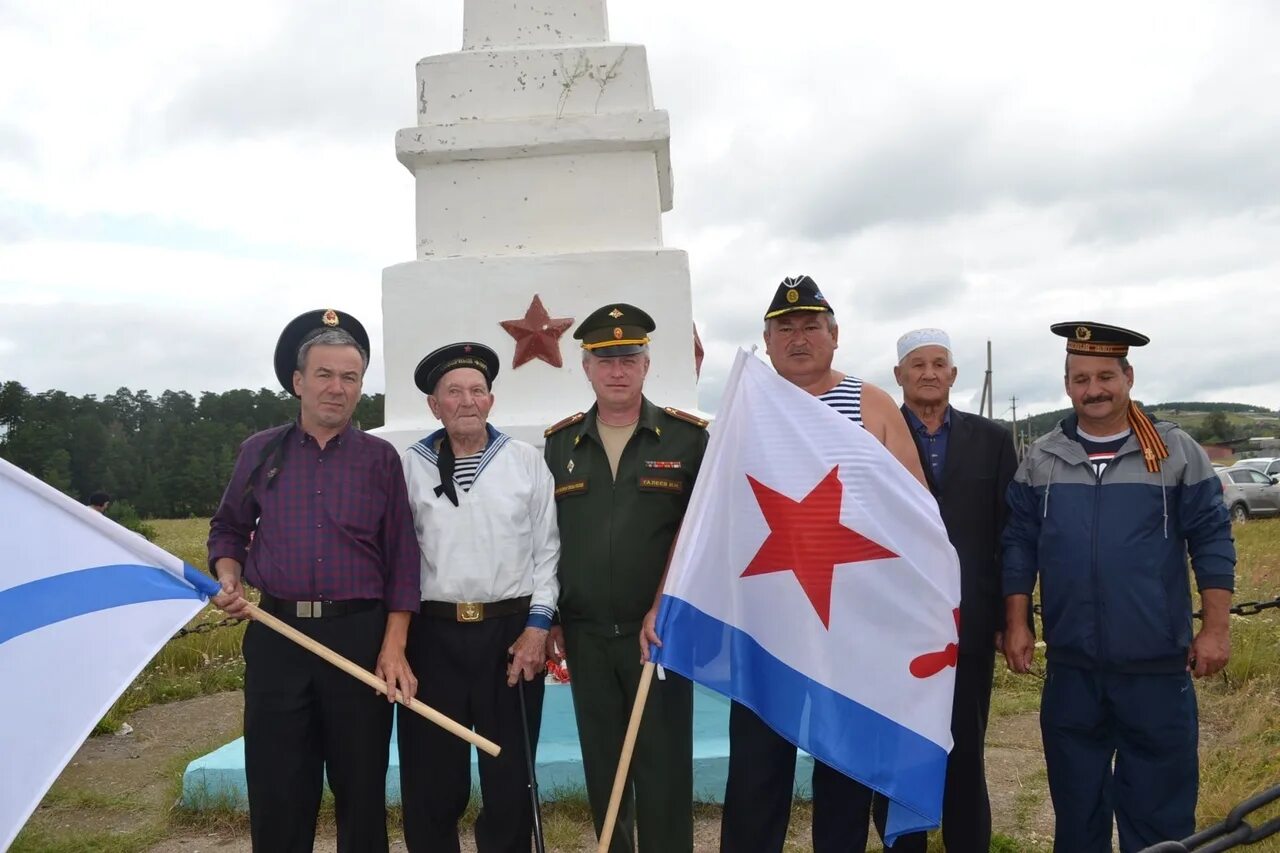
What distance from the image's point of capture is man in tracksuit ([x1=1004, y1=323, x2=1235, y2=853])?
3.10 m

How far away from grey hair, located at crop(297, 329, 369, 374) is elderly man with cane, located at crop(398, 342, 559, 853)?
0.29m

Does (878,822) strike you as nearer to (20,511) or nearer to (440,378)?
(440,378)

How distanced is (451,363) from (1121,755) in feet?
8.52

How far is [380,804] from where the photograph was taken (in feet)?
10.6

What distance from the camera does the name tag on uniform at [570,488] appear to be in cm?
333

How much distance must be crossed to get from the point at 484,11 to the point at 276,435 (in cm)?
336

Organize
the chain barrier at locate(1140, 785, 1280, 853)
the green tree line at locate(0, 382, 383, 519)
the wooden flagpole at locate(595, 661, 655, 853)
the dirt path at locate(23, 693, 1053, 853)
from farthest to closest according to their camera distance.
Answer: the green tree line at locate(0, 382, 383, 519) → the dirt path at locate(23, 693, 1053, 853) → the wooden flagpole at locate(595, 661, 655, 853) → the chain barrier at locate(1140, 785, 1280, 853)

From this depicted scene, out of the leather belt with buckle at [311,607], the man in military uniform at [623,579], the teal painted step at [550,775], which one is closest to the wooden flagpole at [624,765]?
the man in military uniform at [623,579]

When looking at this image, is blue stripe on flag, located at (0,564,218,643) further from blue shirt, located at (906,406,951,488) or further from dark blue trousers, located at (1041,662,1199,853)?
dark blue trousers, located at (1041,662,1199,853)

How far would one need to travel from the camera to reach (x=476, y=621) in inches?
127

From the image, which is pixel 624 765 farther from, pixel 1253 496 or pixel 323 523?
pixel 1253 496

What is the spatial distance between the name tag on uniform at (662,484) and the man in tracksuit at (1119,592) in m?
1.17

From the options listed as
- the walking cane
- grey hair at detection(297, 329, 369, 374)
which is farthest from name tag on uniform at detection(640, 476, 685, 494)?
grey hair at detection(297, 329, 369, 374)

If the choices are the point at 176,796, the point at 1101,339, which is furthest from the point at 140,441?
the point at 1101,339
